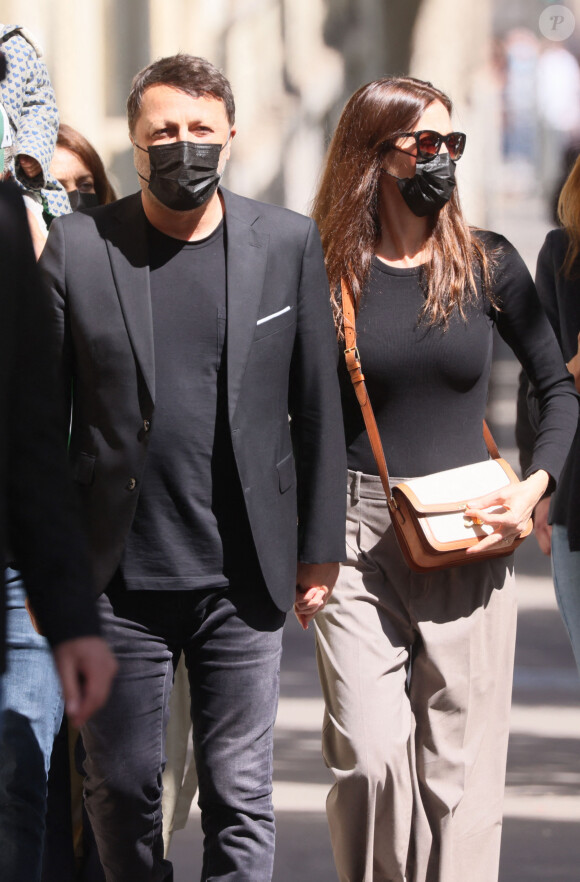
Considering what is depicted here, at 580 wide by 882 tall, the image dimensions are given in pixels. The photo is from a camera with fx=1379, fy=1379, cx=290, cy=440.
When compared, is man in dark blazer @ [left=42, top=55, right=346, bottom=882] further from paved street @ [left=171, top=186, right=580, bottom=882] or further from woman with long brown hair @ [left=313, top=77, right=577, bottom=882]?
paved street @ [left=171, top=186, right=580, bottom=882]

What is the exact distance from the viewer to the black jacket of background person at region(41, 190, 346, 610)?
299 cm

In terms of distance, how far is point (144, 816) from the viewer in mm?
3090

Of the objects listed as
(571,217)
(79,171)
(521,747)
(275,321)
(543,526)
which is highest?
(79,171)

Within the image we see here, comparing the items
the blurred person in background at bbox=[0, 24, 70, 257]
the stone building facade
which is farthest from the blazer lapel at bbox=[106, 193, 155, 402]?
the stone building facade

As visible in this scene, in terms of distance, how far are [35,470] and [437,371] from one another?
1424mm

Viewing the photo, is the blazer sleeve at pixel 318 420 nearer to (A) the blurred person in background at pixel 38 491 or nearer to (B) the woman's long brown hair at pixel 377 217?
(B) the woman's long brown hair at pixel 377 217

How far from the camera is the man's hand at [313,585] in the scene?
3.20 meters

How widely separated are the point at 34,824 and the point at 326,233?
1592 mm

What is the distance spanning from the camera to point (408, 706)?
11.0 ft

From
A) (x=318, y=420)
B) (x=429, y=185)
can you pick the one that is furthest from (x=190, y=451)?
→ (x=429, y=185)

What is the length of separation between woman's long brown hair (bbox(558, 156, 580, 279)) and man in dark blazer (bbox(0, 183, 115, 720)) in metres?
2.00

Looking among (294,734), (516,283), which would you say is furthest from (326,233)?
(294,734)

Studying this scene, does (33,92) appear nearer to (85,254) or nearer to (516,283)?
(85,254)

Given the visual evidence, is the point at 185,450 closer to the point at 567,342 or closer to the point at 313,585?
the point at 313,585
